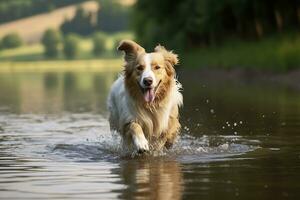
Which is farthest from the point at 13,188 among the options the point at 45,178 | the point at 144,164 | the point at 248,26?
the point at 248,26

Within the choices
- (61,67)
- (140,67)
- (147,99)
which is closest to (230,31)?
(147,99)

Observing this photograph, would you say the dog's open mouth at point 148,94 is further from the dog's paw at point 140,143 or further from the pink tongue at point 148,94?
the dog's paw at point 140,143

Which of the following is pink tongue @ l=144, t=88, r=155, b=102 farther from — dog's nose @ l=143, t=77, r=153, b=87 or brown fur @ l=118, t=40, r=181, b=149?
dog's nose @ l=143, t=77, r=153, b=87

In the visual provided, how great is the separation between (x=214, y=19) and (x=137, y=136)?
41693mm

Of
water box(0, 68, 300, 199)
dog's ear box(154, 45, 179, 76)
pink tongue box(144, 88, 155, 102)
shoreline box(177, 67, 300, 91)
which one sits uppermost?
shoreline box(177, 67, 300, 91)

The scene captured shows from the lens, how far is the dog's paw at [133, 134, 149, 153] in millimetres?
11492

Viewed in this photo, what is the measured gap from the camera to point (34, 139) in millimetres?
15195

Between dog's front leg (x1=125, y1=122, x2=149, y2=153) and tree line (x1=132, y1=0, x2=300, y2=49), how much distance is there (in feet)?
108

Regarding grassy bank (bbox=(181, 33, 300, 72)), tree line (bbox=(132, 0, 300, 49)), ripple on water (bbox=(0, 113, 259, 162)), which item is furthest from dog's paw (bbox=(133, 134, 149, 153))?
tree line (bbox=(132, 0, 300, 49))

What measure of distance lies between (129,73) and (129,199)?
405 centimetres

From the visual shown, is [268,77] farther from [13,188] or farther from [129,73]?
[13,188]

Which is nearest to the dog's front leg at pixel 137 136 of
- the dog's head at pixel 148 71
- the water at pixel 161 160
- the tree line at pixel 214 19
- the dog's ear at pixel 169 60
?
the water at pixel 161 160

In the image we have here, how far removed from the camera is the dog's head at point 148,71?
38.1 ft

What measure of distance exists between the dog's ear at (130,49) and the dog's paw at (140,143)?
114 cm
